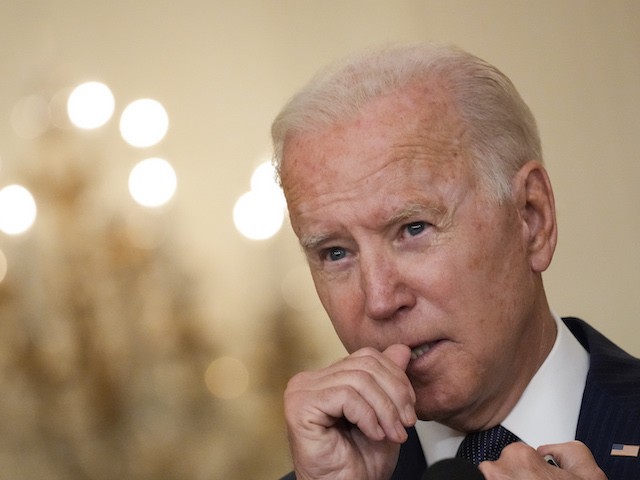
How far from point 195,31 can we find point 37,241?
118 cm

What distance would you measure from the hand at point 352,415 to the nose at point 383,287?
0.23 ft

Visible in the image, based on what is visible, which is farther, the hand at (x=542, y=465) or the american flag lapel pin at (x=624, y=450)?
the american flag lapel pin at (x=624, y=450)

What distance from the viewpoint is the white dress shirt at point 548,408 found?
1991mm

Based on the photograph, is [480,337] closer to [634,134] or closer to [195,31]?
[634,134]

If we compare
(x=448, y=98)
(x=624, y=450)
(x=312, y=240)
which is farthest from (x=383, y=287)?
(x=624, y=450)

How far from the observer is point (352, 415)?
175cm

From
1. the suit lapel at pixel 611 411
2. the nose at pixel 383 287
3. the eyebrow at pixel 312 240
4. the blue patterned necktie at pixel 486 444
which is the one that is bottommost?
the blue patterned necktie at pixel 486 444

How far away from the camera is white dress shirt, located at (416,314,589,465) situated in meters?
1.99

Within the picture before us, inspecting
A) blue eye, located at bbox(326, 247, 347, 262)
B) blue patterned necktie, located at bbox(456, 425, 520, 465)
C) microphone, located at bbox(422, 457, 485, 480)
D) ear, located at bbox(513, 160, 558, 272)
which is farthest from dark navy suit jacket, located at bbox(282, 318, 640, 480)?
microphone, located at bbox(422, 457, 485, 480)

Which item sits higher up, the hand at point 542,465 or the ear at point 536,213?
the ear at point 536,213

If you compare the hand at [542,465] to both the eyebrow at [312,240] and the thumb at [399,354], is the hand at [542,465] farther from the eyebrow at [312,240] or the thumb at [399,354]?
the eyebrow at [312,240]

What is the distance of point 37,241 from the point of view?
15.3ft

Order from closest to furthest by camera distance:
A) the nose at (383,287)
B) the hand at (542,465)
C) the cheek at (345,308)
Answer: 1. the hand at (542,465)
2. the nose at (383,287)
3. the cheek at (345,308)

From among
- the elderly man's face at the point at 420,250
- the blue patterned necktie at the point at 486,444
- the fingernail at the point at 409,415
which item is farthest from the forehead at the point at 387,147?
the blue patterned necktie at the point at 486,444
